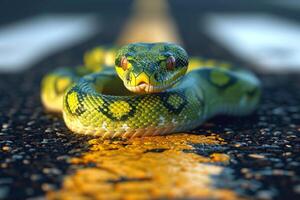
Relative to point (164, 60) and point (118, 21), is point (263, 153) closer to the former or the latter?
point (164, 60)

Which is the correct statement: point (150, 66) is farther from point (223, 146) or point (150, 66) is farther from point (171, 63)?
point (223, 146)

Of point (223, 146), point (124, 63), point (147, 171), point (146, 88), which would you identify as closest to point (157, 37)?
point (124, 63)

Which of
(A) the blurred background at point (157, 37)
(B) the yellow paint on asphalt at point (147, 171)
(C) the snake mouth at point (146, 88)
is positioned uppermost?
(A) the blurred background at point (157, 37)

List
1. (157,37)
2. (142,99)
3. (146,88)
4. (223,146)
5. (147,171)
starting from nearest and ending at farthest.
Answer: (147,171) < (223,146) < (146,88) < (142,99) < (157,37)

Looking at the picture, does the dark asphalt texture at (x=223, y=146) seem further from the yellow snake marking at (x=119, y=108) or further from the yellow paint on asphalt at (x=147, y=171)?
the yellow snake marking at (x=119, y=108)

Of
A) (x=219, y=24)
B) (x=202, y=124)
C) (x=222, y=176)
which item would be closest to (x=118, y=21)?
(x=219, y=24)

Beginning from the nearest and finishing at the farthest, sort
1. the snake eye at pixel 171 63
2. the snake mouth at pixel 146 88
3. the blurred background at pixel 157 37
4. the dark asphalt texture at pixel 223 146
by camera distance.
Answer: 1. the dark asphalt texture at pixel 223 146
2. the snake mouth at pixel 146 88
3. the snake eye at pixel 171 63
4. the blurred background at pixel 157 37

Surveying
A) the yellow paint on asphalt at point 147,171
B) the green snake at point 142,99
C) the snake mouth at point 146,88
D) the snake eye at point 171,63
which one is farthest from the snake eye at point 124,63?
the yellow paint on asphalt at point 147,171
